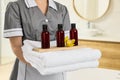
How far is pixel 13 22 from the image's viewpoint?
117 centimetres

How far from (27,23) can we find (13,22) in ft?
0.24

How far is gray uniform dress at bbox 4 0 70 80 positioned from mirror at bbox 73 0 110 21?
58.3 inches

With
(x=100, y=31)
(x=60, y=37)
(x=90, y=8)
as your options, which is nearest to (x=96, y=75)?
(x=100, y=31)

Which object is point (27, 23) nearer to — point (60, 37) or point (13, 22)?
point (13, 22)

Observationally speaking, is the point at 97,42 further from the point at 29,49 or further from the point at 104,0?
the point at 29,49

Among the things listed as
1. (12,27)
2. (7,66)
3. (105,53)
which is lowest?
(7,66)

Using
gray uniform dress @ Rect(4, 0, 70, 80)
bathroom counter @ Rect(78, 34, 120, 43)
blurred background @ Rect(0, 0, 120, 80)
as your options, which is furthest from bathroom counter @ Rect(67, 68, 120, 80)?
gray uniform dress @ Rect(4, 0, 70, 80)

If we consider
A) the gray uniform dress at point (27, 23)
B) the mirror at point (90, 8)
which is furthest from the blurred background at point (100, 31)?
the gray uniform dress at point (27, 23)

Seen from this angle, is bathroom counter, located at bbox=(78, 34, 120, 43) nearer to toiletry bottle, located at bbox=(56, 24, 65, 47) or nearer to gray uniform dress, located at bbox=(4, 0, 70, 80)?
gray uniform dress, located at bbox=(4, 0, 70, 80)

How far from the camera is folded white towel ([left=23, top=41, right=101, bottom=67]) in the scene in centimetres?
98

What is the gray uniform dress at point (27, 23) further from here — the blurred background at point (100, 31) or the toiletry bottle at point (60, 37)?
the blurred background at point (100, 31)

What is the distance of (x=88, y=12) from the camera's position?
2809 millimetres

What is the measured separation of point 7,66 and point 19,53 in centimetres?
328

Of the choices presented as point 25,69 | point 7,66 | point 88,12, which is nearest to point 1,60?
point 7,66
